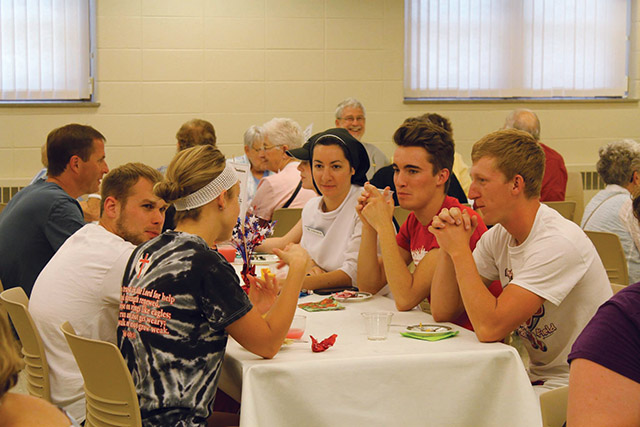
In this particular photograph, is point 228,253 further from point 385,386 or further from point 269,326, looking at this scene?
point 385,386

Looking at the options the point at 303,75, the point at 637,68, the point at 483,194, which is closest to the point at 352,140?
the point at 483,194

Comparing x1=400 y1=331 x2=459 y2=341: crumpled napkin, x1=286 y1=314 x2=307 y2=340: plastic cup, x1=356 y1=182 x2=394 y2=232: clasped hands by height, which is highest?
x1=356 y1=182 x2=394 y2=232: clasped hands

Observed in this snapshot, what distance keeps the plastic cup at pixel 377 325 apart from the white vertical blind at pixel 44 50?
17.3 ft

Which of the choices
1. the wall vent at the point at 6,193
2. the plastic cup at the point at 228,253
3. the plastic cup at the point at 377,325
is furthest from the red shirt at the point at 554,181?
the wall vent at the point at 6,193

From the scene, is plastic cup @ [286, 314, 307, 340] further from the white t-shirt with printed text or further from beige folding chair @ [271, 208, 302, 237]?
beige folding chair @ [271, 208, 302, 237]

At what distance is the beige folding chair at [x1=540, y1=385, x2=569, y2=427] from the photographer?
1.90 meters

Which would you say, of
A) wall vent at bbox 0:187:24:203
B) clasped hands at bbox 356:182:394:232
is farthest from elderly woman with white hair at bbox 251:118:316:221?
wall vent at bbox 0:187:24:203

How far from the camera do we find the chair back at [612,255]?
3623mm

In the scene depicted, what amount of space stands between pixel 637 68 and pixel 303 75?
3464mm

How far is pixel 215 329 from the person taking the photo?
1958mm

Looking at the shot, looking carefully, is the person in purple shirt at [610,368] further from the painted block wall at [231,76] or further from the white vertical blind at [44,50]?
the white vertical blind at [44,50]

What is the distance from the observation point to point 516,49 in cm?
745

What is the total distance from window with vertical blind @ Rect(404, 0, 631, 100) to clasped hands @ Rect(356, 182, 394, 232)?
4.66 meters

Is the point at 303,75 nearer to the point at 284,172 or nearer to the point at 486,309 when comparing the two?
the point at 284,172
